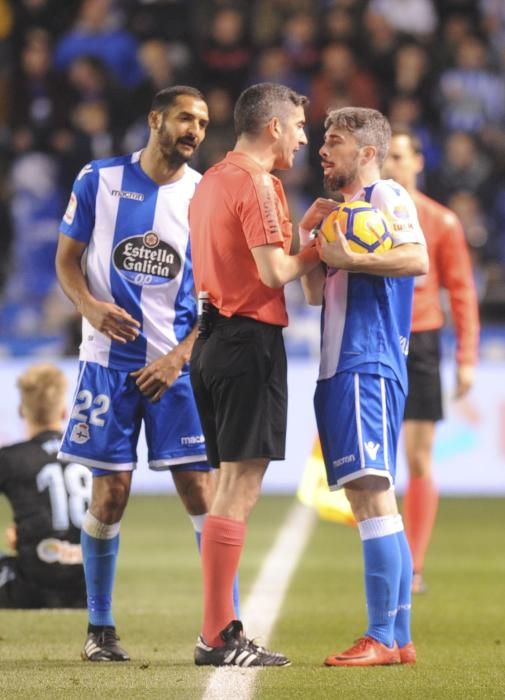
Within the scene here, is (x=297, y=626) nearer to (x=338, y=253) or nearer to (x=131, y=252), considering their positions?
(x=131, y=252)

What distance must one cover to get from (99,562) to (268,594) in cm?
186

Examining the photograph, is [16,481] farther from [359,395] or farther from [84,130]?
[84,130]

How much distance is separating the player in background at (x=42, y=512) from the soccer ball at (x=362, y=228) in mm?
1943

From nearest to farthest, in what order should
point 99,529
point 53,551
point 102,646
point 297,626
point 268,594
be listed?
point 102,646
point 99,529
point 297,626
point 53,551
point 268,594

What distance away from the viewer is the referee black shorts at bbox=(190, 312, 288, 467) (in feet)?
17.4

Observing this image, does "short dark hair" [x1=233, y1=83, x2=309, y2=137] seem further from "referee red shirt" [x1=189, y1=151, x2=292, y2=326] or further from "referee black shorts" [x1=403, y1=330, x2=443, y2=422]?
"referee black shorts" [x1=403, y1=330, x2=443, y2=422]

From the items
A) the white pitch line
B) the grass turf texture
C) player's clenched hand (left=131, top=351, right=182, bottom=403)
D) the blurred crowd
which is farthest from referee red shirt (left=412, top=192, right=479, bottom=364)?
the blurred crowd

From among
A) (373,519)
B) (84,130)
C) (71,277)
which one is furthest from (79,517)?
(84,130)

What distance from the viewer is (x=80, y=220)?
229 inches

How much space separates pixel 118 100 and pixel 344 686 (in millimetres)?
11209

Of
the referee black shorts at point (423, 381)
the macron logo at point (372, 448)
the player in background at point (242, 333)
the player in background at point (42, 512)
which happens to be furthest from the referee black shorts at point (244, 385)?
the referee black shorts at point (423, 381)

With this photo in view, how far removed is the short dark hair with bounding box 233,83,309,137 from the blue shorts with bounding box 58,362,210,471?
38.6 inches

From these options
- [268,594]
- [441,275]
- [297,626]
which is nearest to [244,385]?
[297,626]

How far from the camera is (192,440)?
19.1ft
